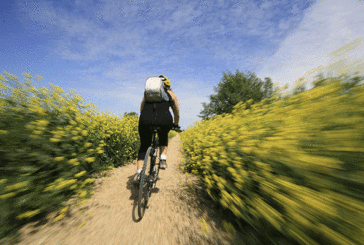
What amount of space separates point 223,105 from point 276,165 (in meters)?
17.4

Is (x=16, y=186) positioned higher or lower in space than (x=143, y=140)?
lower

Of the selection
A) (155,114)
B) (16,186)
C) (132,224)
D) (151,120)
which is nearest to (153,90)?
(155,114)

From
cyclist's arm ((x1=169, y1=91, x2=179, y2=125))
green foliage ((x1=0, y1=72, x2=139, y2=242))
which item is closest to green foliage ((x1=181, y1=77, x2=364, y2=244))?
cyclist's arm ((x1=169, y1=91, x2=179, y2=125))

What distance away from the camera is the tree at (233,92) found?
16.8 metres

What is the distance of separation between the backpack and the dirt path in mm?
1983

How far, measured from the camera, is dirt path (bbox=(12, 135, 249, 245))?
1.49 meters

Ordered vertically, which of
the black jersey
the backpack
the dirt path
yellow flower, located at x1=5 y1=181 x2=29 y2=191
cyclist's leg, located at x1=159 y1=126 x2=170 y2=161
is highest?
the backpack

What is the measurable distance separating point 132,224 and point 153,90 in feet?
7.07

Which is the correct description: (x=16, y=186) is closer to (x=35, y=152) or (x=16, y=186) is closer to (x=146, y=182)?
(x=35, y=152)

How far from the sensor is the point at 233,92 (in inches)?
703

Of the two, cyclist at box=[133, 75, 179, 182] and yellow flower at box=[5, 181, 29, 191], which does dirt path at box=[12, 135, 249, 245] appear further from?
yellow flower at box=[5, 181, 29, 191]

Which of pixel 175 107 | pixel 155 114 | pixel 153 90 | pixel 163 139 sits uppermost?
pixel 153 90

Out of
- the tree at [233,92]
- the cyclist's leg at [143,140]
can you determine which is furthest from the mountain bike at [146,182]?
the tree at [233,92]

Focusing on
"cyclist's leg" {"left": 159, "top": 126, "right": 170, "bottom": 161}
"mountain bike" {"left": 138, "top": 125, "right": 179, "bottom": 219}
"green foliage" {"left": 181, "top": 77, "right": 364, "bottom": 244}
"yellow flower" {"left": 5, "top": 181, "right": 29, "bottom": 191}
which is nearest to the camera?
"green foliage" {"left": 181, "top": 77, "right": 364, "bottom": 244}
